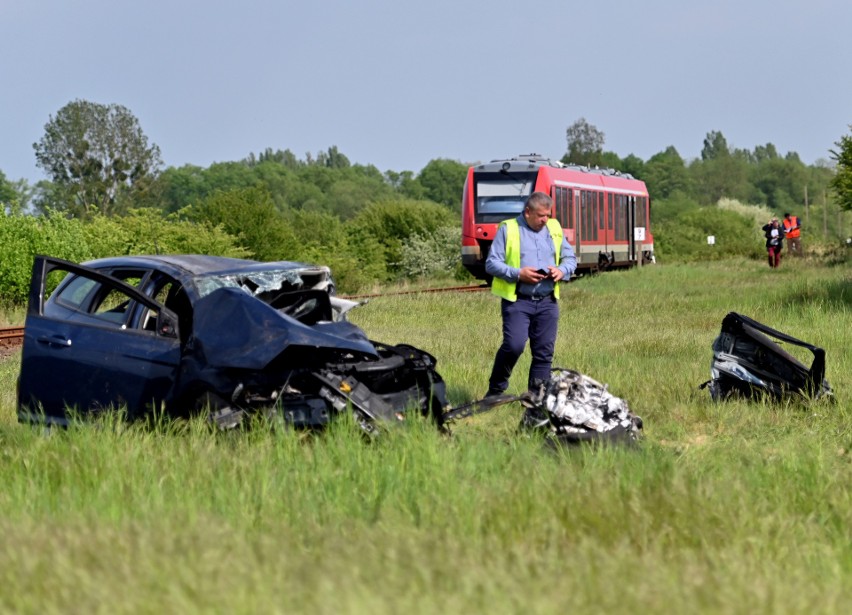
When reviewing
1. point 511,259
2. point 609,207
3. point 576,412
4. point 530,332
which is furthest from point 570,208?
point 576,412

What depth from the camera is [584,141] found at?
124875 millimetres

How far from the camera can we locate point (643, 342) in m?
17.0

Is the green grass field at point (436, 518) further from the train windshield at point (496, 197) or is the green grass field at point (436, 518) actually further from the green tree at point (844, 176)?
the green tree at point (844, 176)

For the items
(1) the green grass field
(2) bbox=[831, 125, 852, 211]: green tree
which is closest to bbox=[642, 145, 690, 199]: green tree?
(2) bbox=[831, 125, 852, 211]: green tree

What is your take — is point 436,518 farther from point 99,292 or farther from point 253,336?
point 99,292

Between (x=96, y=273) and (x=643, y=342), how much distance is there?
9634 millimetres

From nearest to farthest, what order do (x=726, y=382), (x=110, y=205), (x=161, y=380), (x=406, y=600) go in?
(x=406, y=600), (x=161, y=380), (x=726, y=382), (x=110, y=205)

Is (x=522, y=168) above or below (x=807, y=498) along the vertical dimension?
above

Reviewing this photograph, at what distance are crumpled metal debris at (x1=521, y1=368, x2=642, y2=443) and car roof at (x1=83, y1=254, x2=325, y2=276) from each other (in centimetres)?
189

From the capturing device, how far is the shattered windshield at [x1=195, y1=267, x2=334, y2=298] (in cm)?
886

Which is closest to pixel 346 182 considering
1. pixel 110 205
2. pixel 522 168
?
pixel 110 205

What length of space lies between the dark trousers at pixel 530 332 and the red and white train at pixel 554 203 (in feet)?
67.7

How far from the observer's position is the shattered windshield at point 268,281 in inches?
349

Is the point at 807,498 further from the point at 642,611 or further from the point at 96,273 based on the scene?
the point at 96,273
